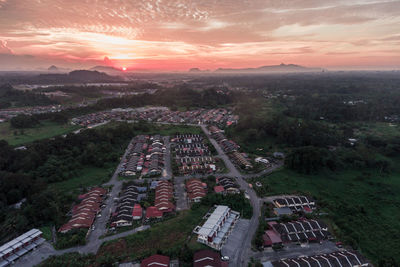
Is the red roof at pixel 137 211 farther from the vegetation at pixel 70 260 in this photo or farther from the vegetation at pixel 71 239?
the vegetation at pixel 70 260

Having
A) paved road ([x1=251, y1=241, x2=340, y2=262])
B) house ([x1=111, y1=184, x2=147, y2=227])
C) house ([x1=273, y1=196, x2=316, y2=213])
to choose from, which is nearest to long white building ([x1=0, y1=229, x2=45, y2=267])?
house ([x1=111, y1=184, x2=147, y2=227])

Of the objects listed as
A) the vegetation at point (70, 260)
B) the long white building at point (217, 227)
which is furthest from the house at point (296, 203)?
the vegetation at point (70, 260)

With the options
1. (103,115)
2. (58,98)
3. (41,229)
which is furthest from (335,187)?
(58,98)

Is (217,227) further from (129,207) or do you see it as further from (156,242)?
(129,207)

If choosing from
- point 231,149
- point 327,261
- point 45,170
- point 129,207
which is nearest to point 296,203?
point 327,261

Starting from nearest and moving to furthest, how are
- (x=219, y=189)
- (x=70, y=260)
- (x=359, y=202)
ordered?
(x=70, y=260)
(x=219, y=189)
(x=359, y=202)

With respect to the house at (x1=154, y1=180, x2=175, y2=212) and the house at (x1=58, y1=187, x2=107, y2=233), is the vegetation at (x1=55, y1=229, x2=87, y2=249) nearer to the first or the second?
the house at (x1=58, y1=187, x2=107, y2=233)
